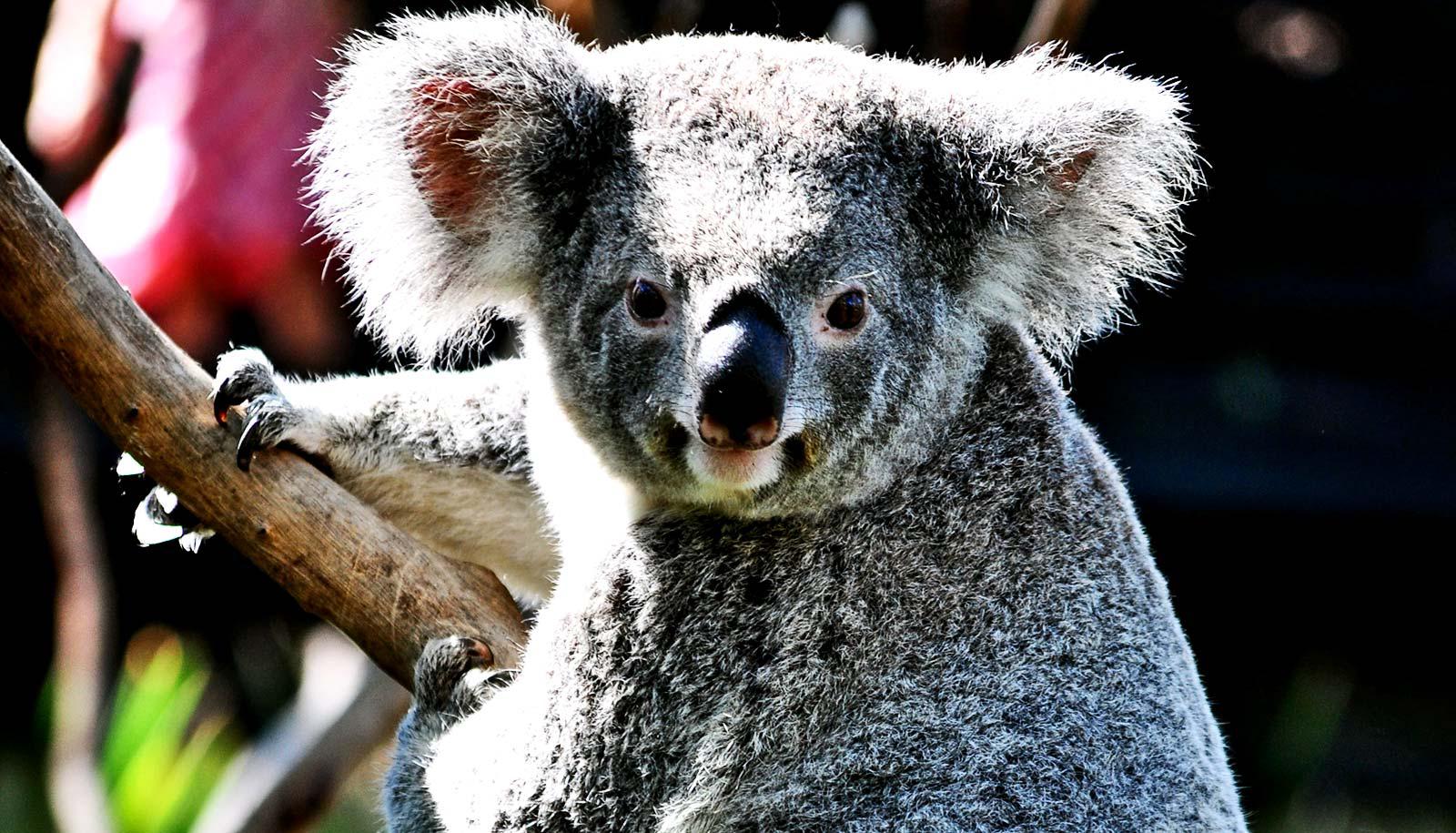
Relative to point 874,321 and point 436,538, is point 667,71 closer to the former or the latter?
point 874,321

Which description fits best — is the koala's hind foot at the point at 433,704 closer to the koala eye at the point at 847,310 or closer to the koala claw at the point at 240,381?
the koala claw at the point at 240,381

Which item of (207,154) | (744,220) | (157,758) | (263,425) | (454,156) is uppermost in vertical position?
(207,154)

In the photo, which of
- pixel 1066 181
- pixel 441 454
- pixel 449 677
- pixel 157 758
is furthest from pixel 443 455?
pixel 157 758

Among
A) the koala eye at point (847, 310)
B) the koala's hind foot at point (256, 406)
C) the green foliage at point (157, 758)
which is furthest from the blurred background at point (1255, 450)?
the koala eye at point (847, 310)

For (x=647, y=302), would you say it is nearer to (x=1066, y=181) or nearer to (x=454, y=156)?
(x=454, y=156)

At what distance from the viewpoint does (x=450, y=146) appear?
2449mm

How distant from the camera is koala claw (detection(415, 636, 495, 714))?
2.39 m

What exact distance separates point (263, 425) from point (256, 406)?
1.3 inches

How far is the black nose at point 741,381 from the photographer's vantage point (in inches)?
77.0

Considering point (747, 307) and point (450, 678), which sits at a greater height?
point (747, 307)

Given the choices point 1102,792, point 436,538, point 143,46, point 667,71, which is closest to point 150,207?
point 143,46

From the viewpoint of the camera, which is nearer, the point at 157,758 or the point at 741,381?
the point at 741,381

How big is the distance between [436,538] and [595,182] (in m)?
0.85

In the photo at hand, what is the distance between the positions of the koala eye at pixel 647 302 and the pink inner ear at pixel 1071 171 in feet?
2.23
